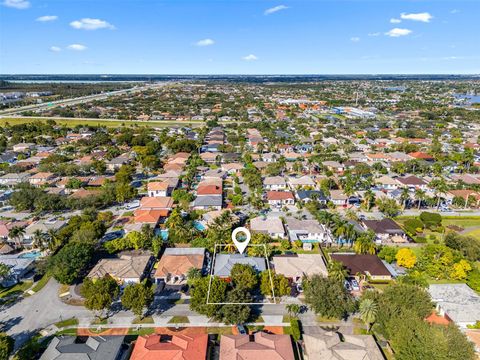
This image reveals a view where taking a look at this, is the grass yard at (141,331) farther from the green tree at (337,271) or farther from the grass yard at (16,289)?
the green tree at (337,271)

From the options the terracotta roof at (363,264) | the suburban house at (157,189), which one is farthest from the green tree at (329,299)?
the suburban house at (157,189)

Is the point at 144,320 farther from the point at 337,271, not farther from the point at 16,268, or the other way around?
the point at 337,271

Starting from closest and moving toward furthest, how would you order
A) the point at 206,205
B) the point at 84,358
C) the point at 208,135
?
the point at 84,358 < the point at 206,205 < the point at 208,135

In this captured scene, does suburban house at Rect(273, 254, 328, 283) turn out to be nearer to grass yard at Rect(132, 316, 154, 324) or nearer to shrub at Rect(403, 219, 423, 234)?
grass yard at Rect(132, 316, 154, 324)

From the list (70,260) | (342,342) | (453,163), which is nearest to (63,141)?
(70,260)

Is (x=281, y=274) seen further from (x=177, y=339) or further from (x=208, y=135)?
(x=208, y=135)

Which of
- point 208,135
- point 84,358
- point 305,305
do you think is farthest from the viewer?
point 208,135

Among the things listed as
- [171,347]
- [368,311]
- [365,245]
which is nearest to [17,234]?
[171,347]
